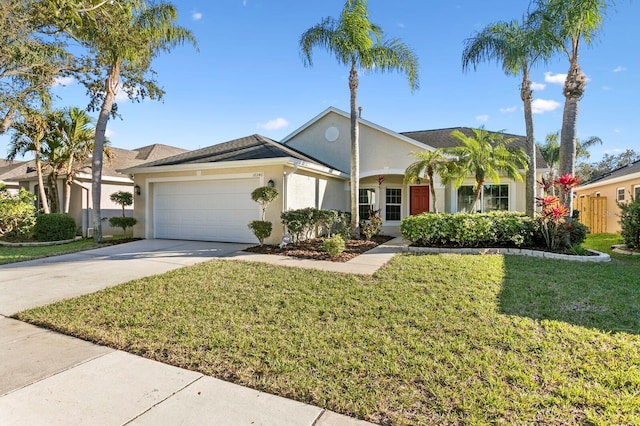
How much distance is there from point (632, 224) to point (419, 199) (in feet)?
25.0

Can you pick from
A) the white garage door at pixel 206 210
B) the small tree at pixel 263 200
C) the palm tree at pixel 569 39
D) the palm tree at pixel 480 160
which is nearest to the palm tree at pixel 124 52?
the white garage door at pixel 206 210

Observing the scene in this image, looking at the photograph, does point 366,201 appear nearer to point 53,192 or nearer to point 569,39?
Result: point 569,39

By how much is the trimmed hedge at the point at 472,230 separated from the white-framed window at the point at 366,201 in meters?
5.42

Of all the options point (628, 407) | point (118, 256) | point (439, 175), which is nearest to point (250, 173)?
point (118, 256)

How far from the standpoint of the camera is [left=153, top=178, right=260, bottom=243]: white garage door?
457 inches

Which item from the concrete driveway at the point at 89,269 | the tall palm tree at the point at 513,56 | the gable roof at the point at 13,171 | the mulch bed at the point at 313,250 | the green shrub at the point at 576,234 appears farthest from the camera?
the gable roof at the point at 13,171

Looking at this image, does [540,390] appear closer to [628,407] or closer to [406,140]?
[628,407]

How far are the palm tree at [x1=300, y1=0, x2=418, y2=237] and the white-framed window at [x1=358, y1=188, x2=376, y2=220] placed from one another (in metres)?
3.81

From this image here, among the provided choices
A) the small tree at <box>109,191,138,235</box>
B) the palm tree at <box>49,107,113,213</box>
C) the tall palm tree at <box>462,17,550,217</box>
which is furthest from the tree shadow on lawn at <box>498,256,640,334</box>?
the palm tree at <box>49,107,113,213</box>

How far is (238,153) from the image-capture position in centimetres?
1221

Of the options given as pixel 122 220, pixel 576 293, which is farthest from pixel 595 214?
pixel 122 220

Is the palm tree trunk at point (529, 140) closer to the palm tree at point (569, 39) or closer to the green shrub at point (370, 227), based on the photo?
the palm tree at point (569, 39)

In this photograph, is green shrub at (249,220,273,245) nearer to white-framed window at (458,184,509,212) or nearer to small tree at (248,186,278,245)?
small tree at (248,186,278,245)

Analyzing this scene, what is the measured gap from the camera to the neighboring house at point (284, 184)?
37.3 feet
